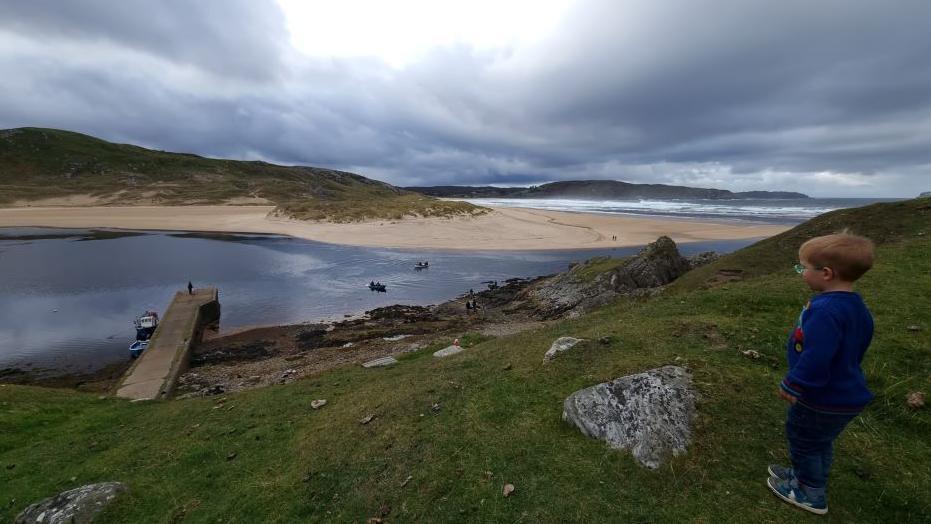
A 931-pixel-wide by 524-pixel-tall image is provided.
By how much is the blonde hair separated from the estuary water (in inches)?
1364

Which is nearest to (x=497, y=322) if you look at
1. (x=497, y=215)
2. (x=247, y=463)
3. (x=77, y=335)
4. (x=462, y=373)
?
→ (x=462, y=373)

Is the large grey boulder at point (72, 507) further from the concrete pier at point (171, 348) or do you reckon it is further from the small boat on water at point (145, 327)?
the small boat on water at point (145, 327)

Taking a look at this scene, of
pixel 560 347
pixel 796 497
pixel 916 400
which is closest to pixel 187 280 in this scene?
pixel 560 347

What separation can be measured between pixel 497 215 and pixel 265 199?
97881 mm

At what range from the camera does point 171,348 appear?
24.9 metres

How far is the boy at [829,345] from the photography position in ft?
15.5

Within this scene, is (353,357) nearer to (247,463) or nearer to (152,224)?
(247,463)

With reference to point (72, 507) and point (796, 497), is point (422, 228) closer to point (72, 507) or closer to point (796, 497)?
point (72, 507)

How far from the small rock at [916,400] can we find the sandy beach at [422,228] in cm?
6480

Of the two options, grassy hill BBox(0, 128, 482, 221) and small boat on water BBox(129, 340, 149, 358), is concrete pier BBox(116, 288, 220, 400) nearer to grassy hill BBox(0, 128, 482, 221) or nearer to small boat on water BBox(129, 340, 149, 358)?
small boat on water BBox(129, 340, 149, 358)

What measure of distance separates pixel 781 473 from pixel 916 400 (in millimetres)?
3650

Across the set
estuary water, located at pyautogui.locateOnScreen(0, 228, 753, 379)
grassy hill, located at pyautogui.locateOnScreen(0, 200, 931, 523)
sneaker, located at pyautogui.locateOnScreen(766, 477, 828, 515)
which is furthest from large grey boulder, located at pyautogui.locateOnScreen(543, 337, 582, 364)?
estuary water, located at pyautogui.locateOnScreen(0, 228, 753, 379)

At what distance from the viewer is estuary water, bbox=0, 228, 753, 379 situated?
103 feet

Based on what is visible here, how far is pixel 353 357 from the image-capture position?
2280 cm
